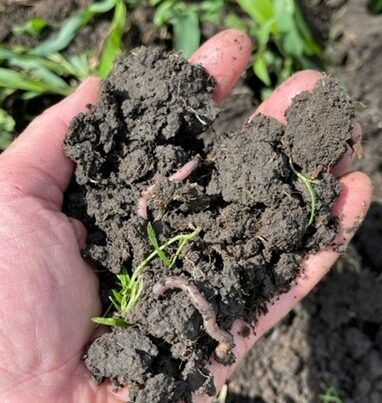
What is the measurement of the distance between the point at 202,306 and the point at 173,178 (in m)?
0.76

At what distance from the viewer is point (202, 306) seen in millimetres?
2850

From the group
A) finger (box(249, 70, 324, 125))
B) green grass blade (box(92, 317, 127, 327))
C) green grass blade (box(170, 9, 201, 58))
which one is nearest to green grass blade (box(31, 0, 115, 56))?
green grass blade (box(170, 9, 201, 58))

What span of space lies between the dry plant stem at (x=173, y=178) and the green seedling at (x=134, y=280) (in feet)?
0.33

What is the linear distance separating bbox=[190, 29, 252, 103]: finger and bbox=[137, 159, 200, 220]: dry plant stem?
2.10ft

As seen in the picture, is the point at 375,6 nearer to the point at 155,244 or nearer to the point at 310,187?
the point at 310,187

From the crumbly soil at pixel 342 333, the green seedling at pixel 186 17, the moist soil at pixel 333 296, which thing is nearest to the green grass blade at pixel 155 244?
the moist soil at pixel 333 296

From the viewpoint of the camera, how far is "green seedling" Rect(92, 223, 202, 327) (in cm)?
303

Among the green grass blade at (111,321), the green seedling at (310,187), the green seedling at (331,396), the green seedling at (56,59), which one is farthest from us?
the green seedling at (56,59)

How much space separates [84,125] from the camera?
3.26 m

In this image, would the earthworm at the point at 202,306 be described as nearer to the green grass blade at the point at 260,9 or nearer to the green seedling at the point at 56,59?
the green seedling at the point at 56,59

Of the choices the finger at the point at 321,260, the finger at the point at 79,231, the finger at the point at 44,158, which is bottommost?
the finger at the point at 321,260

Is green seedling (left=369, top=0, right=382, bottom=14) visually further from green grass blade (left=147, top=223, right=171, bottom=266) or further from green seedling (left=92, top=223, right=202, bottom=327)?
green grass blade (left=147, top=223, right=171, bottom=266)

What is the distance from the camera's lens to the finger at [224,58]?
3.72m

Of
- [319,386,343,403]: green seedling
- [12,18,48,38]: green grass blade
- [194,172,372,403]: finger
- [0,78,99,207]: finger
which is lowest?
[319,386,343,403]: green seedling
